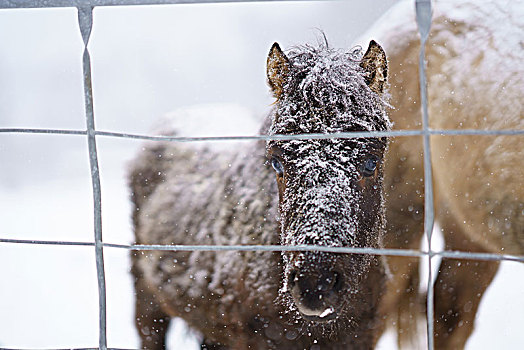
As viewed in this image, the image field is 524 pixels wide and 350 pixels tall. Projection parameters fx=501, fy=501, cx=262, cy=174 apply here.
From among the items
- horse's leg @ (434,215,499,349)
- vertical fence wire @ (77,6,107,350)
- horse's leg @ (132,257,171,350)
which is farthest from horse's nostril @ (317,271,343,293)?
horse's leg @ (132,257,171,350)

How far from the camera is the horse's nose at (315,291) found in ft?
5.65

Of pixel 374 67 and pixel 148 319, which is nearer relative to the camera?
pixel 374 67

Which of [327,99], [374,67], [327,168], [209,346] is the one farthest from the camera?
[209,346]

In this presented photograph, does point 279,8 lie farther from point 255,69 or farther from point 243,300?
point 243,300

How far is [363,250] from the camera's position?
1.18m

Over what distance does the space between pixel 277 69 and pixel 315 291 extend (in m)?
1.08

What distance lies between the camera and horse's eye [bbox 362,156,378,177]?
2.11 m

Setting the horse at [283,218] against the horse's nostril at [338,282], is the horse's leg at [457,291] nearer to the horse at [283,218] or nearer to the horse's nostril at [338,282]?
the horse at [283,218]

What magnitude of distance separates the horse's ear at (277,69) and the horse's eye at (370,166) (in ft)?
1.76

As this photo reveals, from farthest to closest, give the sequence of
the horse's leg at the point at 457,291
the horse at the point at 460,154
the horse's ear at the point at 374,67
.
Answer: the horse's leg at the point at 457,291
the horse at the point at 460,154
the horse's ear at the point at 374,67

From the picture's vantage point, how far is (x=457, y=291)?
3359mm

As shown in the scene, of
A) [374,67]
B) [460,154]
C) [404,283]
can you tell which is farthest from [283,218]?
[460,154]

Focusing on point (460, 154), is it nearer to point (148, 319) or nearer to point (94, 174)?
point (148, 319)

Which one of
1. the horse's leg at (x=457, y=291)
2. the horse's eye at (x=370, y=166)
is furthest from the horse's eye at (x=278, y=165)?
the horse's leg at (x=457, y=291)
